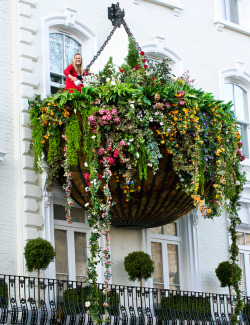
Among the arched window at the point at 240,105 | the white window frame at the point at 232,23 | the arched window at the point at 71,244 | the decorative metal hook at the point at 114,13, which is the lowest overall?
the arched window at the point at 71,244

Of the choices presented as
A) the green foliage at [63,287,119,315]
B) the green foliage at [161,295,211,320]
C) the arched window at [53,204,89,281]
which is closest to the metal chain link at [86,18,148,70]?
the arched window at [53,204,89,281]

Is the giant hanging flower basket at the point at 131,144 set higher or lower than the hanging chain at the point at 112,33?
lower

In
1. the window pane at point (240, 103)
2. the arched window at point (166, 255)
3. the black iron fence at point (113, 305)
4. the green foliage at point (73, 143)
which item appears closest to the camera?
the black iron fence at point (113, 305)

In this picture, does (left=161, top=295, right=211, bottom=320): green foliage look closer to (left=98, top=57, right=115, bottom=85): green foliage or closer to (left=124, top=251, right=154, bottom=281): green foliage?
(left=124, top=251, right=154, bottom=281): green foliage

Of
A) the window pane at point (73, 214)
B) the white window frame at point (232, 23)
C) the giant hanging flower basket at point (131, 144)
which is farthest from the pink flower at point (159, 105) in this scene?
the white window frame at point (232, 23)

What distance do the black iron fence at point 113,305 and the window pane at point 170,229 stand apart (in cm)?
127

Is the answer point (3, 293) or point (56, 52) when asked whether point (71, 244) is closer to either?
point (3, 293)

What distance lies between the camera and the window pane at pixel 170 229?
67.2 ft

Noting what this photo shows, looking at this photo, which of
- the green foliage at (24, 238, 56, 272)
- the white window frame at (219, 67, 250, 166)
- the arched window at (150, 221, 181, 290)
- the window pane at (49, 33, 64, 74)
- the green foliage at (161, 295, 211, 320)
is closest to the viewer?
the green foliage at (24, 238, 56, 272)

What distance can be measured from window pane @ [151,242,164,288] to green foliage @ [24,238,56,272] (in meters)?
3.43

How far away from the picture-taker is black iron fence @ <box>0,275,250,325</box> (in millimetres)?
16641

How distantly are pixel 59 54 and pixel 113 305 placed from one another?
5.17 m

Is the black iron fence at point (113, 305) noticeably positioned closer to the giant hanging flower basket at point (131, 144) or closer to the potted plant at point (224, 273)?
the potted plant at point (224, 273)

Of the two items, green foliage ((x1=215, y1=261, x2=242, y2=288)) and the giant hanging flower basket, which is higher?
the giant hanging flower basket
